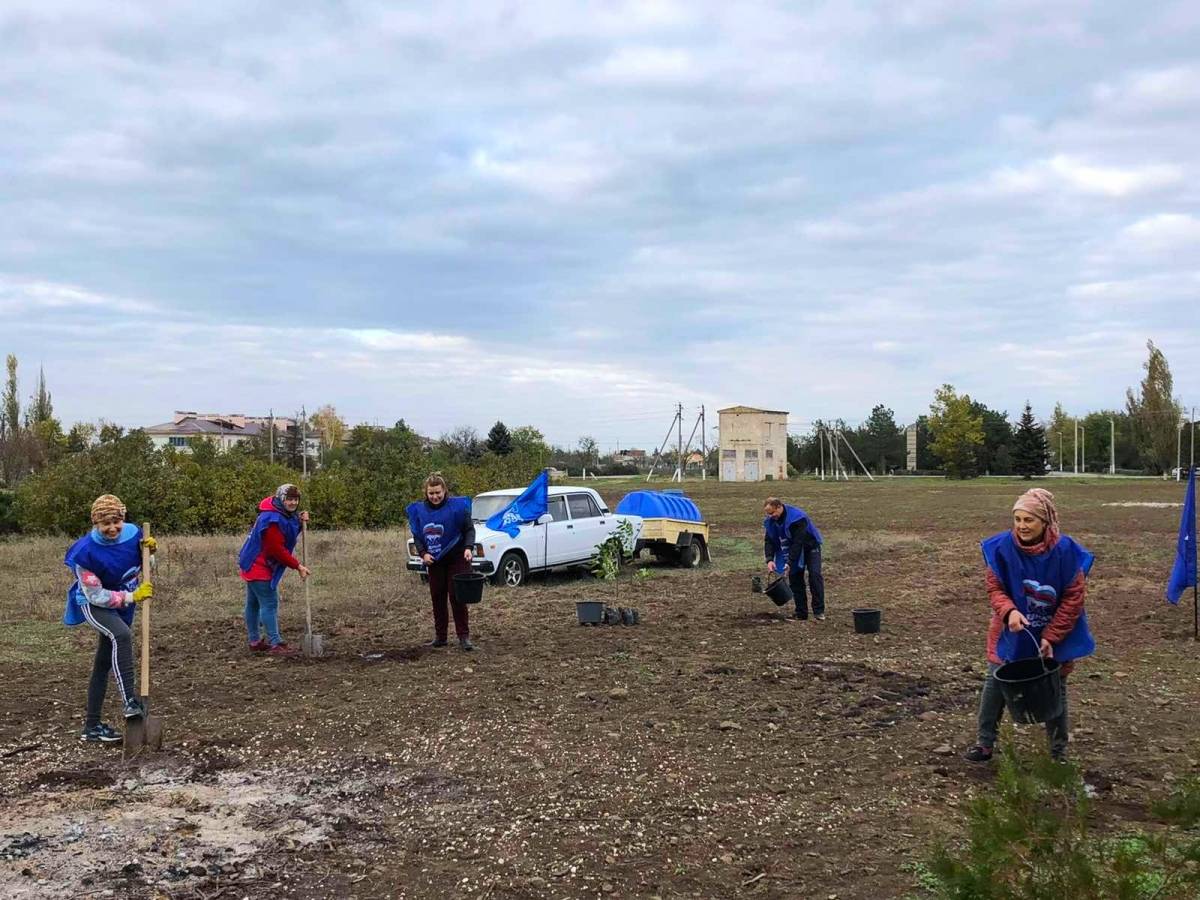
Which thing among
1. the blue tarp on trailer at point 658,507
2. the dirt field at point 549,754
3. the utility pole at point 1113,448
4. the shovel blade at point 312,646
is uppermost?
the utility pole at point 1113,448

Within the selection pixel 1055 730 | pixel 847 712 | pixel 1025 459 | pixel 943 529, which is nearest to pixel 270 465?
pixel 943 529

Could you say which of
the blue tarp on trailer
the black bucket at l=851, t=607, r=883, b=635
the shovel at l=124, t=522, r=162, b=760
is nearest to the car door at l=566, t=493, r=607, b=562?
the blue tarp on trailer

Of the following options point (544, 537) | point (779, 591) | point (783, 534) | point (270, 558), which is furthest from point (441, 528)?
point (544, 537)

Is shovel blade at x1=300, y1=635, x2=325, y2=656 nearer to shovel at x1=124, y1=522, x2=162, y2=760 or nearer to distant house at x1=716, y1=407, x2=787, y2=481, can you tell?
shovel at x1=124, y1=522, x2=162, y2=760

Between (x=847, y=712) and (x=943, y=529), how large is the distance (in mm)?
20387

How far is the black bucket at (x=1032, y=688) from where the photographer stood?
16.6 ft

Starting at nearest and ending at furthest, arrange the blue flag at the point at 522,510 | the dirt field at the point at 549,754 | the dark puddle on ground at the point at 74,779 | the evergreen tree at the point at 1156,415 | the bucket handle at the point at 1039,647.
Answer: the dirt field at the point at 549,754
the bucket handle at the point at 1039,647
the dark puddle on ground at the point at 74,779
the blue flag at the point at 522,510
the evergreen tree at the point at 1156,415

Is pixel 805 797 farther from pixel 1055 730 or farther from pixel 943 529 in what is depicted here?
pixel 943 529

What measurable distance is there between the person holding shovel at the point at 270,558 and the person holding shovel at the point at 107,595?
265 cm

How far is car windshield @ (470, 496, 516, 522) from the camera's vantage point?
49.0 ft

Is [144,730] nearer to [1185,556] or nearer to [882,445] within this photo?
[1185,556]

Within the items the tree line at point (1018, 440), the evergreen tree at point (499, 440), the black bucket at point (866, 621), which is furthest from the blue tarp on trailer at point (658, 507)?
the tree line at point (1018, 440)

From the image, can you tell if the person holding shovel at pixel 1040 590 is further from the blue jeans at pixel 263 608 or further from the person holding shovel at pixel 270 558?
the blue jeans at pixel 263 608

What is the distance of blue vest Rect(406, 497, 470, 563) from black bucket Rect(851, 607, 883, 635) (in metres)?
4.14
